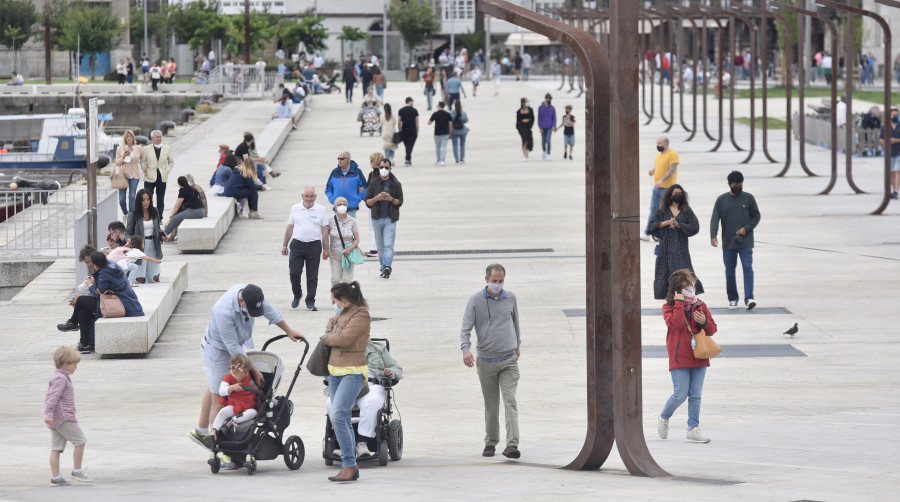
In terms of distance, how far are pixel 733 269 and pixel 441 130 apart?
59.6 ft

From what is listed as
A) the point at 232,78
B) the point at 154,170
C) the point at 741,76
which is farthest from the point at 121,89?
the point at 154,170

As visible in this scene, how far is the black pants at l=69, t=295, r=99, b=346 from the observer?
15.8m

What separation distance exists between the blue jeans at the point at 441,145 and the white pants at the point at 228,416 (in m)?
24.4

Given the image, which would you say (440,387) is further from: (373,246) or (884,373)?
(373,246)

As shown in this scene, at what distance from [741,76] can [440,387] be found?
2687 inches

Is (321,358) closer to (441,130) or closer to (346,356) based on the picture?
(346,356)

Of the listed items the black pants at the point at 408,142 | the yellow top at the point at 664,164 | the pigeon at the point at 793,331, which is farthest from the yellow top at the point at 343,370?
the black pants at the point at 408,142

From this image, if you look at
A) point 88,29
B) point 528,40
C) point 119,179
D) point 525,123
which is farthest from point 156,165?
point 528,40

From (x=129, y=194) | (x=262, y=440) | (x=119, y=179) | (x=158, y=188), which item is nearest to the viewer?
(x=262, y=440)

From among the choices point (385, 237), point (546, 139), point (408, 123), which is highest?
point (408, 123)

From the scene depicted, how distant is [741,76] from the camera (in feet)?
260

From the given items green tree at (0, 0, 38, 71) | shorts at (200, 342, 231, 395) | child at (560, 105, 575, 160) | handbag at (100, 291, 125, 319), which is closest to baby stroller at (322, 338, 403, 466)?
shorts at (200, 342, 231, 395)

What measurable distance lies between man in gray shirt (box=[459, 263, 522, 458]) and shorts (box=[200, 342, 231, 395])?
1.81m

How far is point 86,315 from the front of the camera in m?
15.9
